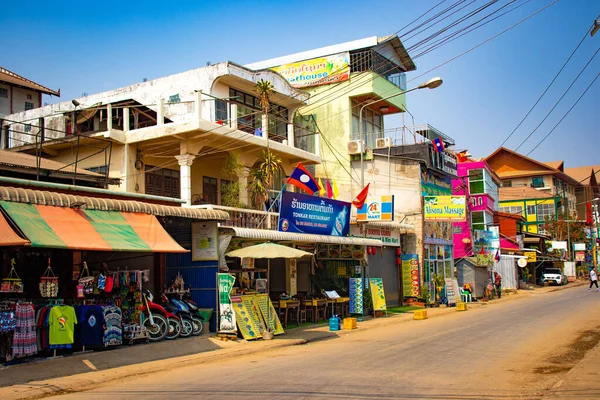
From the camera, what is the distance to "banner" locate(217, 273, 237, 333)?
1747 centimetres

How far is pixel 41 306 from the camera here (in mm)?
13391

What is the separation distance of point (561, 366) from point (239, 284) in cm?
1087

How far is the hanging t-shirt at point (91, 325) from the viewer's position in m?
13.9

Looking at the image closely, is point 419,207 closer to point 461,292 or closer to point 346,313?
point 461,292

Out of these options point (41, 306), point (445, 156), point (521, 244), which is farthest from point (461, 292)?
point (41, 306)

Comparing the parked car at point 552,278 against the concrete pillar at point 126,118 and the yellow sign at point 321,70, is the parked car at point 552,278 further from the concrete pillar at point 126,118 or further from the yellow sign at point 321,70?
the concrete pillar at point 126,118

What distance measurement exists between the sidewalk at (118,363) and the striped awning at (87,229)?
2530mm

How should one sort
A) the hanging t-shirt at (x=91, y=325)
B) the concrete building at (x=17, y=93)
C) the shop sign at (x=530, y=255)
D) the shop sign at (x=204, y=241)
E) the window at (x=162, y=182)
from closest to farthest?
the hanging t-shirt at (x=91, y=325) → the shop sign at (x=204, y=241) → the window at (x=162, y=182) → the concrete building at (x=17, y=93) → the shop sign at (x=530, y=255)

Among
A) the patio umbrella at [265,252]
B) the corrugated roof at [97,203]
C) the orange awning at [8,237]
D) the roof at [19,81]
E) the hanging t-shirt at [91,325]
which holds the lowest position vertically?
the hanging t-shirt at [91,325]

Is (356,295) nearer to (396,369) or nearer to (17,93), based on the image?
(396,369)

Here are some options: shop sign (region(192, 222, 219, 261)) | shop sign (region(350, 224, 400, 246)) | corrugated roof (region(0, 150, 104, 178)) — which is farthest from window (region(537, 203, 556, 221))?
corrugated roof (region(0, 150, 104, 178))

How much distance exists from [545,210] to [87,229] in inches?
2888

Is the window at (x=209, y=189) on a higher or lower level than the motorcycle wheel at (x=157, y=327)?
higher

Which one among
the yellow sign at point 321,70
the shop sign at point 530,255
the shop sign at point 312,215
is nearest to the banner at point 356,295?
the shop sign at point 312,215
